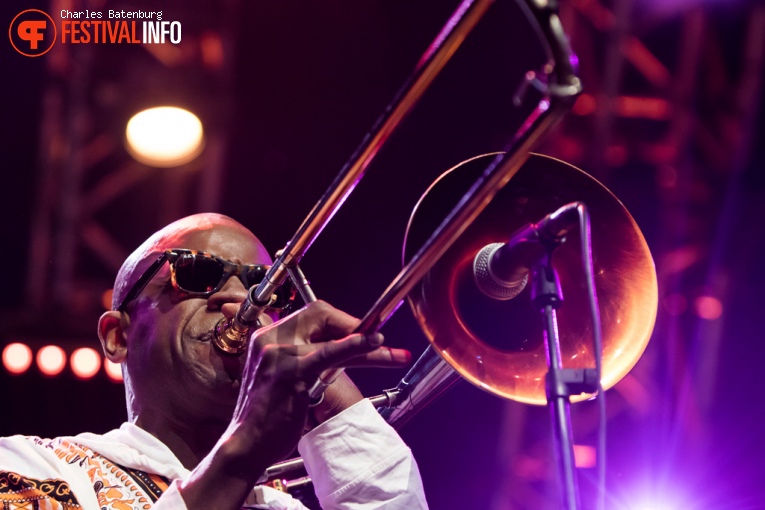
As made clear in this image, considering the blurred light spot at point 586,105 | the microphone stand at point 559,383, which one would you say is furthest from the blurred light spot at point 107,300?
the microphone stand at point 559,383

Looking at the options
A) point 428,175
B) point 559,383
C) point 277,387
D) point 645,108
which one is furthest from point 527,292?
point 645,108

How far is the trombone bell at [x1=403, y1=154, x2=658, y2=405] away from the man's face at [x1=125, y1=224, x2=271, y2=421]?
2.54 feet

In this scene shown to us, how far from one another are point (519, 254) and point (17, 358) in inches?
149

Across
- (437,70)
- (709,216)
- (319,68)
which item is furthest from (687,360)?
(437,70)

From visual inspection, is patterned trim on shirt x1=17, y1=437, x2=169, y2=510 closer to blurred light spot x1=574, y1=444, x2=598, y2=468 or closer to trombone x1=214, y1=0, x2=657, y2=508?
trombone x1=214, y1=0, x2=657, y2=508

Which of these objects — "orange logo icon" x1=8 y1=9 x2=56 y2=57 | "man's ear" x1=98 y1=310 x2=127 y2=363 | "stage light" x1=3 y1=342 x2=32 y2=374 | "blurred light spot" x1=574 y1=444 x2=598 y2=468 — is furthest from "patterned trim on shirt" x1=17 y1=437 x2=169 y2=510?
"blurred light spot" x1=574 y1=444 x2=598 y2=468

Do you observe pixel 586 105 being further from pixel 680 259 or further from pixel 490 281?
pixel 490 281

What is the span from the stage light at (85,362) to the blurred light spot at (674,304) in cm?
358

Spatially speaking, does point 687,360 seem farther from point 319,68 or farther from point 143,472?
point 143,472

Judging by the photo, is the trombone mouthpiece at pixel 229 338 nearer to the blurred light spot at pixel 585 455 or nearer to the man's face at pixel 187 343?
the man's face at pixel 187 343

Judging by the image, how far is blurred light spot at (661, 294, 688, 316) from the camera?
571 cm

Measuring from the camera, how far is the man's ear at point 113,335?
3141 millimetres

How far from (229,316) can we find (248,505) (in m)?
0.62

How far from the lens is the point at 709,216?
5.97 m
